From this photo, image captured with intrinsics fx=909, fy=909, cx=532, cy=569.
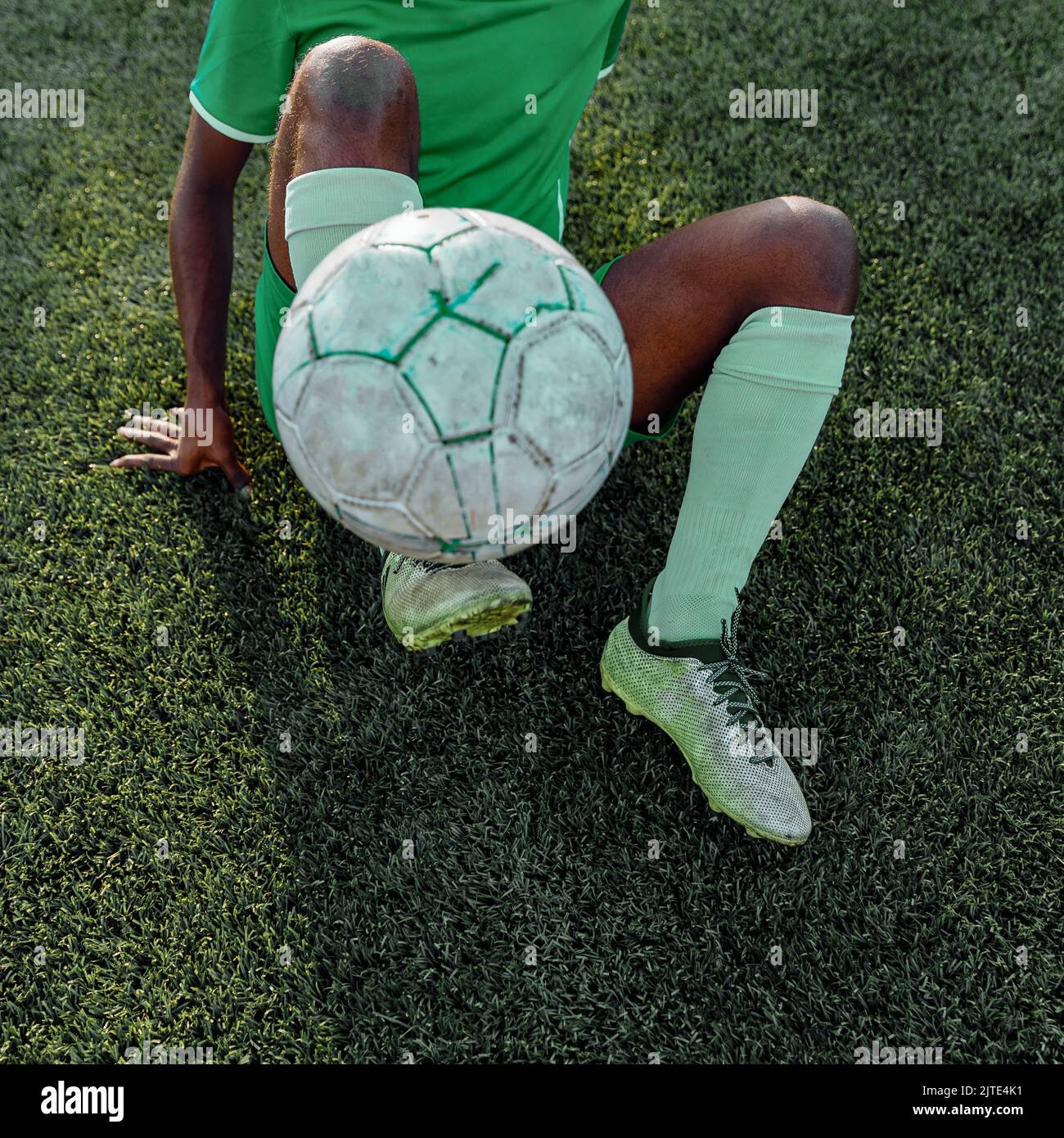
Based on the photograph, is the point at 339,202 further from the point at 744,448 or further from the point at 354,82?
the point at 744,448

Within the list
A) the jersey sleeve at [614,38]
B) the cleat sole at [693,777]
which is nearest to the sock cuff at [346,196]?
the jersey sleeve at [614,38]

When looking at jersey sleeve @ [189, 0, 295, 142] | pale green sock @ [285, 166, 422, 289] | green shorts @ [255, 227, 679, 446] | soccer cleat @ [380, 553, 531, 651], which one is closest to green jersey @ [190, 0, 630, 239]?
jersey sleeve @ [189, 0, 295, 142]

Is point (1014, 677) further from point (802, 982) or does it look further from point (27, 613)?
point (27, 613)

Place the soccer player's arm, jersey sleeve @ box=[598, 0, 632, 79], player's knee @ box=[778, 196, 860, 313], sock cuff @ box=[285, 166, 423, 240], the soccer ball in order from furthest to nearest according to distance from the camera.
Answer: jersey sleeve @ box=[598, 0, 632, 79], the soccer player's arm, player's knee @ box=[778, 196, 860, 313], sock cuff @ box=[285, 166, 423, 240], the soccer ball

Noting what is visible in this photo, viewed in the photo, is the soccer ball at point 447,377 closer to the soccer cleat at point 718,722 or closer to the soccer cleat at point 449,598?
the soccer cleat at point 449,598

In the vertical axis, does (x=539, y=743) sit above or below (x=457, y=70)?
below

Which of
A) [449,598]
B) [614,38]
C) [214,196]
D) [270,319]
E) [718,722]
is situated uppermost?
[614,38]

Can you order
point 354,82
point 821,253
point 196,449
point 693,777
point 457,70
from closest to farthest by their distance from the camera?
point 354,82 → point 821,253 → point 457,70 → point 693,777 → point 196,449

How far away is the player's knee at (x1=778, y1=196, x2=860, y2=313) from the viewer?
4.50 ft

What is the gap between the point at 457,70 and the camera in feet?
4.85

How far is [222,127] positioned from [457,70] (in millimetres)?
438

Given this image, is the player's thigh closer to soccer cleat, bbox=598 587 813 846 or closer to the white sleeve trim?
soccer cleat, bbox=598 587 813 846

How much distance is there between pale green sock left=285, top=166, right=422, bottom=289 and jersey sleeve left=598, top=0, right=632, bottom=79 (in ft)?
2.53

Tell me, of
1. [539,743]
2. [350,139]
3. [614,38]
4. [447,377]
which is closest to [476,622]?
[539,743]
